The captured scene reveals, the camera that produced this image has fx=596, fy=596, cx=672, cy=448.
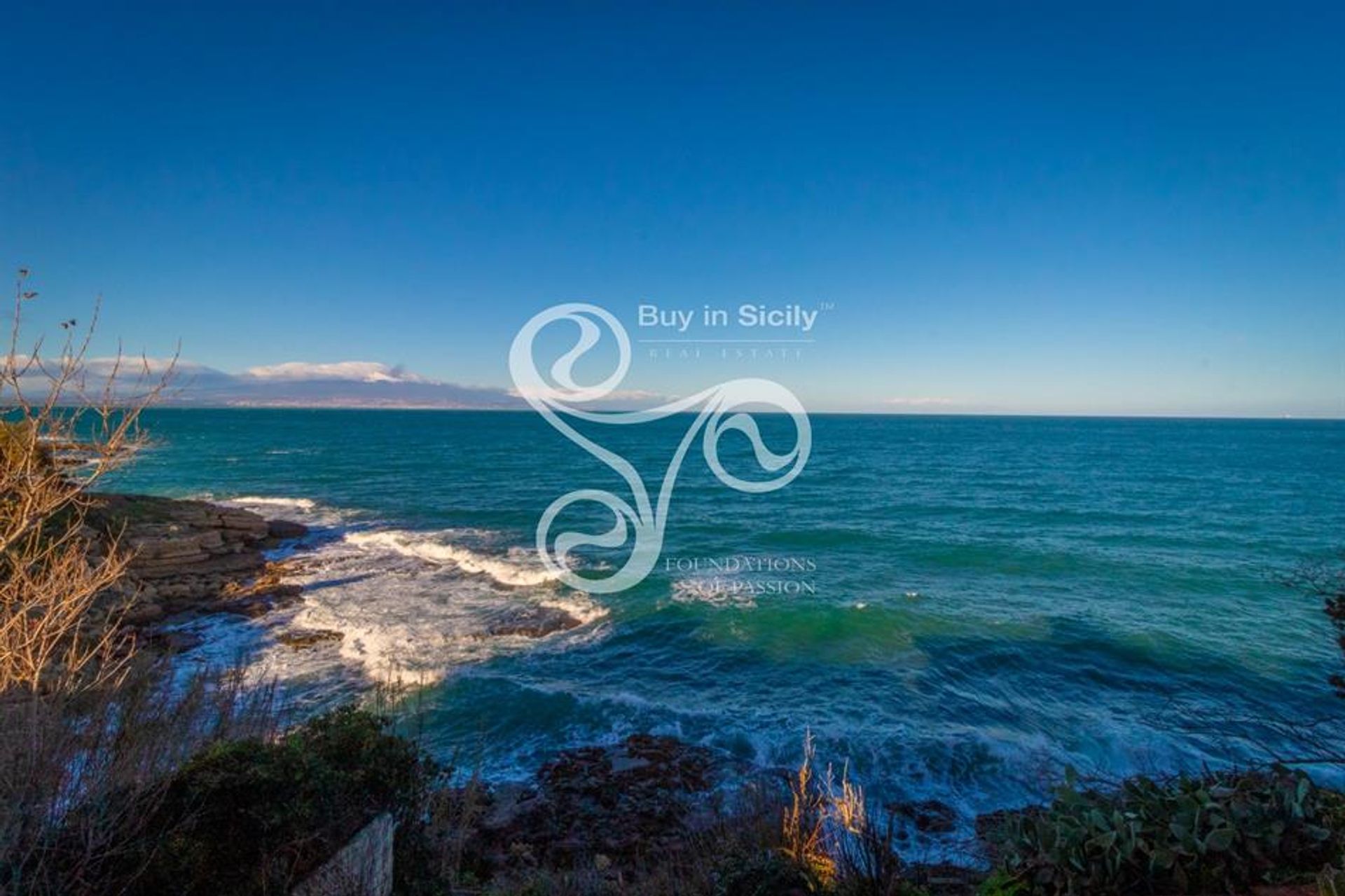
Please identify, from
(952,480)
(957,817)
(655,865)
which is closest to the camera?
(655,865)

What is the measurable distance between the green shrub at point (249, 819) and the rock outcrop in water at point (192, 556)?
14970 millimetres

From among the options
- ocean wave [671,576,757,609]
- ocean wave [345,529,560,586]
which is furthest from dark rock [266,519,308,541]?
ocean wave [671,576,757,609]

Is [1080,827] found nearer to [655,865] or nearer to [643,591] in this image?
[655,865]

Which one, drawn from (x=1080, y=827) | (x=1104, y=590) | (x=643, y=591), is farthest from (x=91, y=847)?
(x=1104, y=590)

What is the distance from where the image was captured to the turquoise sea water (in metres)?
12.3

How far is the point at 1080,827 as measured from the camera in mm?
4938

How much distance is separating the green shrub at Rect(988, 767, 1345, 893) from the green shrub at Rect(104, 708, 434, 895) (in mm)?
6619

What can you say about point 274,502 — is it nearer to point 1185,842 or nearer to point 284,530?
point 284,530

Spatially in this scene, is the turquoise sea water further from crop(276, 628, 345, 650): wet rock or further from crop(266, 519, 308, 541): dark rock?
crop(266, 519, 308, 541): dark rock

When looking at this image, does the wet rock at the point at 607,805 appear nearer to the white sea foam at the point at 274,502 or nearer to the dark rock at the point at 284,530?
the dark rock at the point at 284,530

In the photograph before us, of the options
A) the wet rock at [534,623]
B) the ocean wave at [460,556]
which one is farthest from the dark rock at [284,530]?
the wet rock at [534,623]

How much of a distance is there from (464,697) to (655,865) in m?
6.95

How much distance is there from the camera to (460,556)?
26109 millimetres

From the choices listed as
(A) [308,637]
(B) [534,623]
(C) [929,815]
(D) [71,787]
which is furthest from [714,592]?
(D) [71,787]
